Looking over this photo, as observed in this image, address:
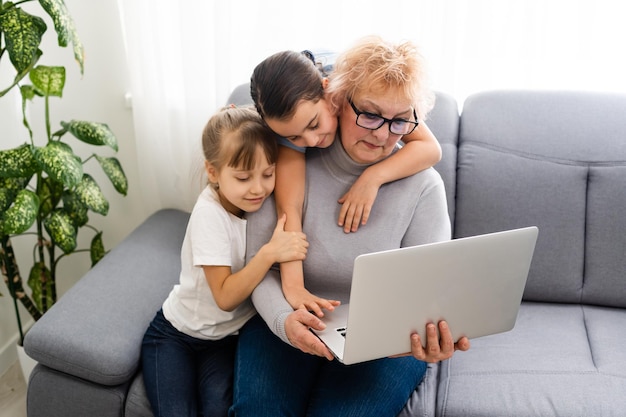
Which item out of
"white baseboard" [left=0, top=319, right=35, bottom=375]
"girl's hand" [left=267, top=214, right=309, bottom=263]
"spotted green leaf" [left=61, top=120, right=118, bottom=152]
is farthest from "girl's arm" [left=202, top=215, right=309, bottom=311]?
"white baseboard" [left=0, top=319, right=35, bottom=375]

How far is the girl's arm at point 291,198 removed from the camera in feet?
4.87

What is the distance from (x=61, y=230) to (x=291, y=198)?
0.78m

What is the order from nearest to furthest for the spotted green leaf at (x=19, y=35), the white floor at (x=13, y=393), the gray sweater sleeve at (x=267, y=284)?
1. the gray sweater sleeve at (x=267, y=284)
2. the spotted green leaf at (x=19, y=35)
3. the white floor at (x=13, y=393)

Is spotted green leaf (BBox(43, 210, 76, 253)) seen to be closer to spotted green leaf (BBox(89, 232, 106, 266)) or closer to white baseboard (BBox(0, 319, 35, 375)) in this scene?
spotted green leaf (BBox(89, 232, 106, 266))

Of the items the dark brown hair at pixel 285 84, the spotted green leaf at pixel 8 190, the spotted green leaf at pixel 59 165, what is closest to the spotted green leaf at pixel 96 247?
the spotted green leaf at pixel 8 190

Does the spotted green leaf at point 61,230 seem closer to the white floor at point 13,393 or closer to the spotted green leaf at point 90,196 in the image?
the spotted green leaf at point 90,196

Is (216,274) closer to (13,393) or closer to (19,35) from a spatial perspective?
(19,35)

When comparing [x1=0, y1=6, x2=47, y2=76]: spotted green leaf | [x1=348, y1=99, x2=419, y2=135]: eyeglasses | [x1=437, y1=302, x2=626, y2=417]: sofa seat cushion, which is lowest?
[x1=437, y1=302, x2=626, y2=417]: sofa seat cushion

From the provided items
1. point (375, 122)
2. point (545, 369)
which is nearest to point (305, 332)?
point (375, 122)

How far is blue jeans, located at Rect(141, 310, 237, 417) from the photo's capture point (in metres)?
1.49

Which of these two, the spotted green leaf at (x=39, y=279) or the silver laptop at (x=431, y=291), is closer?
the silver laptop at (x=431, y=291)

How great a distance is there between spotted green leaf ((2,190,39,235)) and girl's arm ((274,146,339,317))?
2.28 feet

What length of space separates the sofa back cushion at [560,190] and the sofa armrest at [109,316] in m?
0.87

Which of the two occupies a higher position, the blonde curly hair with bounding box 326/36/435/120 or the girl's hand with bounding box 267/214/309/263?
the blonde curly hair with bounding box 326/36/435/120
